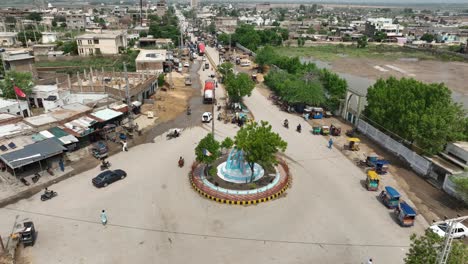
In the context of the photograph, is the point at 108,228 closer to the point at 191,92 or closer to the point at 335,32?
the point at 191,92

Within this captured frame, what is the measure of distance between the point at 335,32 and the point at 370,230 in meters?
157

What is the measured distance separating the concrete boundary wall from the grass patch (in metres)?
63.9

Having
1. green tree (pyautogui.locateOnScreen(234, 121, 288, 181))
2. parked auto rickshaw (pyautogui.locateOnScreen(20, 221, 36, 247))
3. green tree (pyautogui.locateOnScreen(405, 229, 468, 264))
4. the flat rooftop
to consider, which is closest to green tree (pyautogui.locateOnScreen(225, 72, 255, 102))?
green tree (pyautogui.locateOnScreen(234, 121, 288, 181))

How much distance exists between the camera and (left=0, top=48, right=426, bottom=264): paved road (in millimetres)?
17531

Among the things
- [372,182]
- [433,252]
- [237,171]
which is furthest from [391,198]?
[237,171]

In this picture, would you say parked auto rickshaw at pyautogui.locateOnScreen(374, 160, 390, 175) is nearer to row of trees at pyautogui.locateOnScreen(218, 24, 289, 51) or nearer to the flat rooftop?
the flat rooftop

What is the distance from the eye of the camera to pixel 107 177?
24188mm

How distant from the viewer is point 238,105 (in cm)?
4181

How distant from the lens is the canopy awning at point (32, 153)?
2401 cm

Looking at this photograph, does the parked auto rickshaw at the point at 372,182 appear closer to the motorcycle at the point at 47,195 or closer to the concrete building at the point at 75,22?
the motorcycle at the point at 47,195

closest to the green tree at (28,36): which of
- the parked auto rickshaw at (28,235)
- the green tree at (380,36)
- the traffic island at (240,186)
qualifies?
the traffic island at (240,186)

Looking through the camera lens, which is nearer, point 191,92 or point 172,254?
point 172,254

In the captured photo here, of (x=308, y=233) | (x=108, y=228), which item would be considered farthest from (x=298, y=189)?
(x=108, y=228)

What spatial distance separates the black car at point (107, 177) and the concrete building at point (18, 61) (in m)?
41.4
